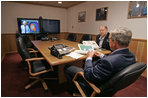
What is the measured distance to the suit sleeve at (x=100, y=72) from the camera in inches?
33.3

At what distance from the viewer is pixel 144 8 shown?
2.13 m

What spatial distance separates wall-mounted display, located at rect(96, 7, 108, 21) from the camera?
312 centimetres

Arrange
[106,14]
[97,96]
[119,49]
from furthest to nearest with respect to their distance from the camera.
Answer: [106,14] < [97,96] < [119,49]

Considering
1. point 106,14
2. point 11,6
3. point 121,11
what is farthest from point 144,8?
point 11,6

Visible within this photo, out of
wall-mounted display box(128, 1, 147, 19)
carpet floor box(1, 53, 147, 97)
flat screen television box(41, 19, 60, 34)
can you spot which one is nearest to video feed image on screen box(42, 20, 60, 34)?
flat screen television box(41, 19, 60, 34)

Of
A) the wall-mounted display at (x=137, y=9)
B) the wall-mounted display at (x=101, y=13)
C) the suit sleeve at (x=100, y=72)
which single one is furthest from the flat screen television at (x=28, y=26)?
the suit sleeve at (x=100, y=72)

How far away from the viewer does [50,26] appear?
4727 mm

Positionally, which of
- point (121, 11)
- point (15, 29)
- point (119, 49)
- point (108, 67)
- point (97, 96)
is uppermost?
point (121, 11)

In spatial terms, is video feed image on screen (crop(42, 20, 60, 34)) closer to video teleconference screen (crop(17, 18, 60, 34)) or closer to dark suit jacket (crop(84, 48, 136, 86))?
video teleconference screen (crop(17, 18, 60, 34))

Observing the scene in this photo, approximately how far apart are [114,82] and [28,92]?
1.53 meters

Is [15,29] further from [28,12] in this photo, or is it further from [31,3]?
[31,3]

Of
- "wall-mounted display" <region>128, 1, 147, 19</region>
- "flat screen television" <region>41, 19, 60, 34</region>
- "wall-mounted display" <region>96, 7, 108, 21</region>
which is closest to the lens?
"wall-mounted display" <region>128, 1, 147, 19</region>

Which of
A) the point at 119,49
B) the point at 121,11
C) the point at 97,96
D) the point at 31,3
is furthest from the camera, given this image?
the point at 31,3

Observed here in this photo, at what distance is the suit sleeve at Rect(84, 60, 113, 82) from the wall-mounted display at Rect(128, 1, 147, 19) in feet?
6.82
